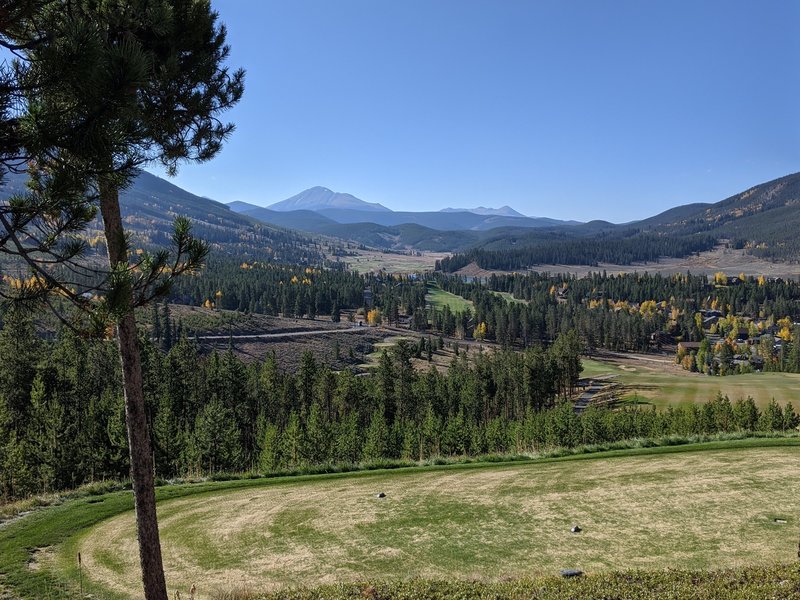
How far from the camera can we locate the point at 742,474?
59.8ft

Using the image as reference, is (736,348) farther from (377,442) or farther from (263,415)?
(263,415)

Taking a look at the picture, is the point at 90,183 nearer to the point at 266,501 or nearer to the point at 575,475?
the point at 266,501

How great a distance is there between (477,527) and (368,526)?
11.5ft

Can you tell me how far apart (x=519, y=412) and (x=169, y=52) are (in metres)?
77.8

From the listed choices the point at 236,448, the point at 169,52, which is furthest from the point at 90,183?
the point at 236,448

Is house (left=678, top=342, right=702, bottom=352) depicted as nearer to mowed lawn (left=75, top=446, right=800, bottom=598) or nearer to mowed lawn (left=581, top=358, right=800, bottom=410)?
mowed lawn (left=581, top=358, right=800, bottom=410)

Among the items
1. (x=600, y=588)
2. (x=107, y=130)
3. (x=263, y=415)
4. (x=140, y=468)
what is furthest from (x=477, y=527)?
(x=263, y=415)

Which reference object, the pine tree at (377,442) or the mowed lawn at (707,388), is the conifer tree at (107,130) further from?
the mowed lawn at (707,388)

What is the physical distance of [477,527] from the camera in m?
15.0

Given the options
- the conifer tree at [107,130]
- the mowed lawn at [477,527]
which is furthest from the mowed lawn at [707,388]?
the conifer tree at [107,130]

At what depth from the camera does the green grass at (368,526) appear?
485 inches

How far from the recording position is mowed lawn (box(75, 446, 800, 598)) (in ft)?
39.7

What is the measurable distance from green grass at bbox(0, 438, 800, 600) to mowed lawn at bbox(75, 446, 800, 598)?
0.06 m

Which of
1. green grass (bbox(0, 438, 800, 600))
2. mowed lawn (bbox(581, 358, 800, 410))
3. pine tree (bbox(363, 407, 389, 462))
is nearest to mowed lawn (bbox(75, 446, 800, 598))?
green grass (bbox(0, 438, 800, 600))
